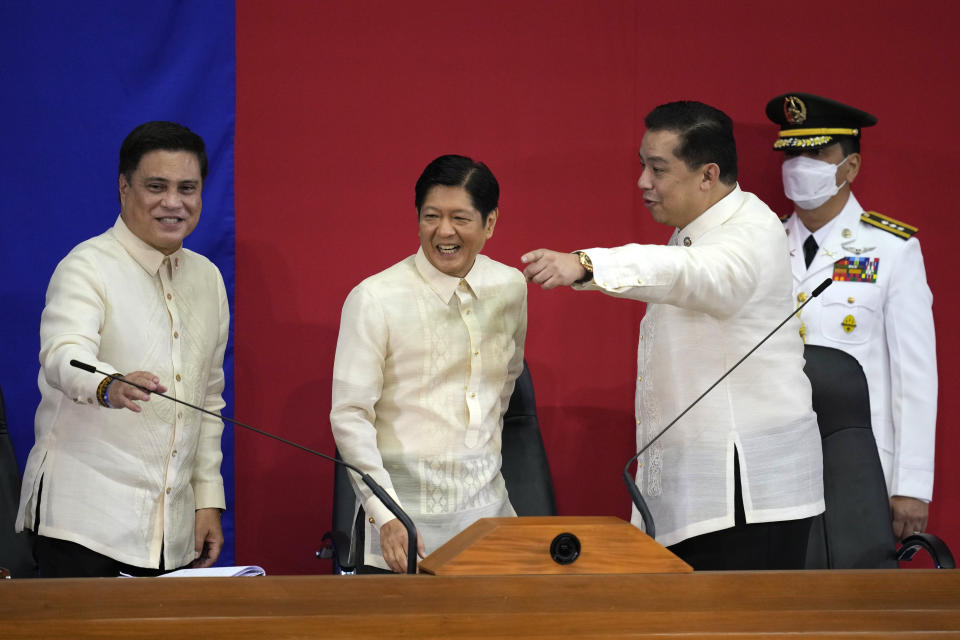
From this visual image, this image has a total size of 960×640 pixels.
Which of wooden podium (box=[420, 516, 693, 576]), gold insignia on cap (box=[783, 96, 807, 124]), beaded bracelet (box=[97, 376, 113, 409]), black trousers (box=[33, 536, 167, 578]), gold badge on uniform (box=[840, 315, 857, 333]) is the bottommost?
black trousers (box=[33, 536, 167, 578])

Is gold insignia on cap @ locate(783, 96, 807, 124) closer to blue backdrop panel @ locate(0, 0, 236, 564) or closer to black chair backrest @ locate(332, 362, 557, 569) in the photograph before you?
black chair backrest @ locate(332, 362, 557, 569)

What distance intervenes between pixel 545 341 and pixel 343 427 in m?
1.14

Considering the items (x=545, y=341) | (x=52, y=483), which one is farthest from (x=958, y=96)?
(x=52, y=483)

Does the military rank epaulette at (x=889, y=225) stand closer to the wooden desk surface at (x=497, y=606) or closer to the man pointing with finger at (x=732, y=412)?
the man pointing with finger at (x=732, y=412)

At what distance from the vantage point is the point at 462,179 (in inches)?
100

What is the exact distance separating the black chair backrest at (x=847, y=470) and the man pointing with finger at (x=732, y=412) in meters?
0.49

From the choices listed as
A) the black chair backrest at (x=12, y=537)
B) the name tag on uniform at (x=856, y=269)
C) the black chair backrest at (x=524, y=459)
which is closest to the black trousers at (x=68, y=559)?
the black chair backrest at (x=12, y=537)

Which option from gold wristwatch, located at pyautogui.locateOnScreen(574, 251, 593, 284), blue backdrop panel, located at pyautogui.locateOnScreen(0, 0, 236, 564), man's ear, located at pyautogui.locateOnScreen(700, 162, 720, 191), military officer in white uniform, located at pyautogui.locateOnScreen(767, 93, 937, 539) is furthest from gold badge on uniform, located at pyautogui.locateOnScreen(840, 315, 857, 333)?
blue backdrop panel, located at pyautogui.locateOnScreen(0, 0, 236, 564)

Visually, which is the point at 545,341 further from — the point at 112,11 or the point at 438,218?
the point at 112,11

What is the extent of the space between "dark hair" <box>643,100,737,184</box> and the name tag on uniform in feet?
2.90

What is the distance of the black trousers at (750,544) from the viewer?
2350 mm

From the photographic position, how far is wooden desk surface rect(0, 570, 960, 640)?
154 centimetres

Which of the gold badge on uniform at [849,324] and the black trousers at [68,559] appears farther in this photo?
the gold badge on uniform at [849,324]

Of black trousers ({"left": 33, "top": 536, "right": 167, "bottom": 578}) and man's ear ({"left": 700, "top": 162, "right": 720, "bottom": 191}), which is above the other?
man's ear ({"left": 700, "top": 162, "right": 720, "bottom": 191})
